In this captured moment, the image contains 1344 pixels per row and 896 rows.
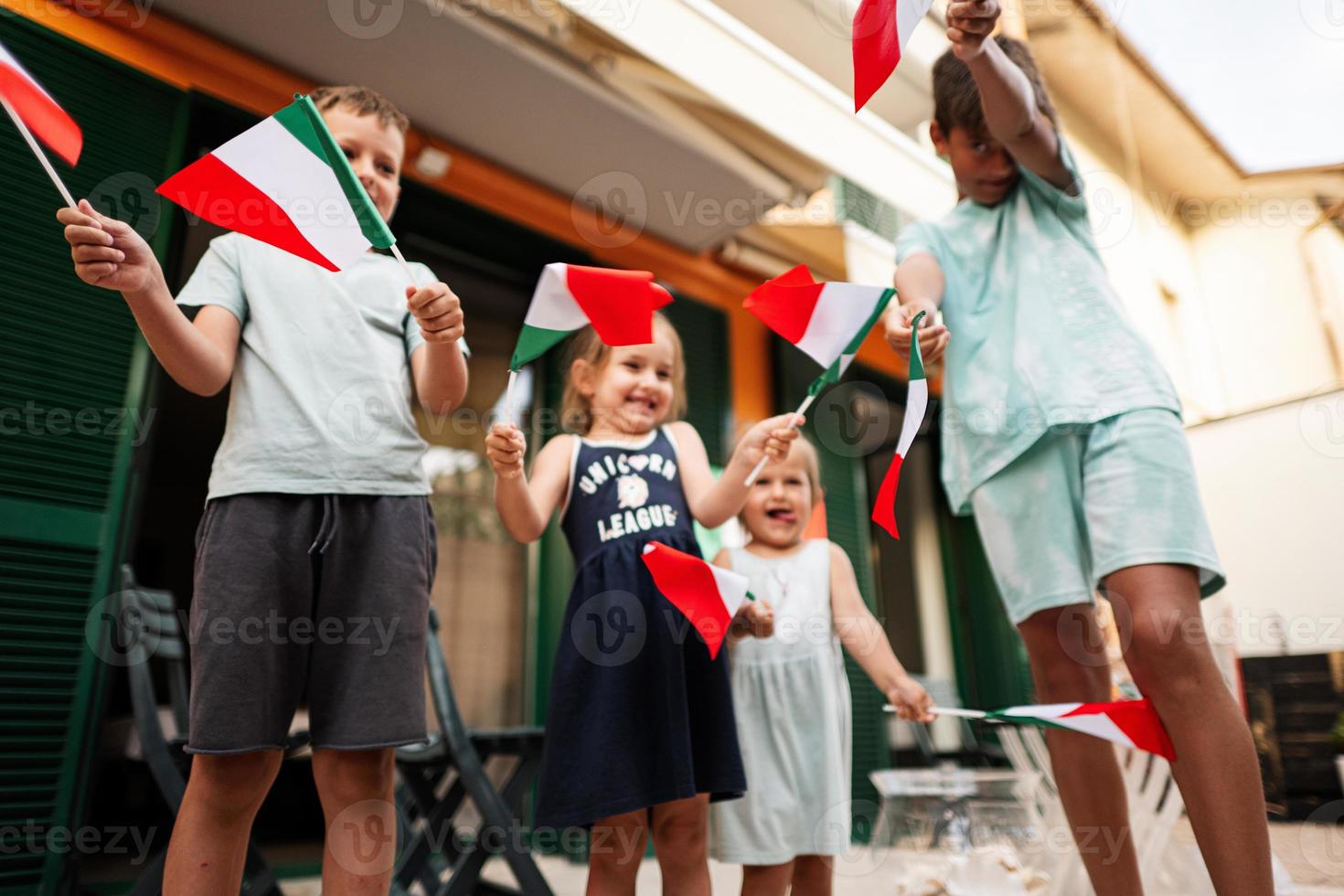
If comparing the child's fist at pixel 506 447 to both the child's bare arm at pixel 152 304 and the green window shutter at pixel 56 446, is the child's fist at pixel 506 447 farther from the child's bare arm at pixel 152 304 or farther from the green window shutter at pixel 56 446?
the green window shutter at pixel 56 446

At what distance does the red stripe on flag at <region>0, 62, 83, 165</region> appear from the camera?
37.6 inches

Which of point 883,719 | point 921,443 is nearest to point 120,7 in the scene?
point 883,719

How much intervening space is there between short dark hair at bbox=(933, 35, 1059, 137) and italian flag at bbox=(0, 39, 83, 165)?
4.27 feet

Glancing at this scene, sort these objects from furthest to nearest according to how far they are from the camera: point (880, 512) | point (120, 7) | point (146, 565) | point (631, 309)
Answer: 1. point (146, 565)
2. point (120, 7)
3. point (631, 309)
4. point (880, 512)

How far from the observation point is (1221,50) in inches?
130

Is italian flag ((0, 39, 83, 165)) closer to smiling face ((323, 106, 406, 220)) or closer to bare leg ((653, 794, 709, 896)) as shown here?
smiling face ((323, 106, 406, 220))

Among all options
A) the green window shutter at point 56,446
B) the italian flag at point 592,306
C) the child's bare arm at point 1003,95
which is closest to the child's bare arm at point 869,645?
the italian flag at point 592,306

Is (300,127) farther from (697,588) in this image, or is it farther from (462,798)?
(462,798)

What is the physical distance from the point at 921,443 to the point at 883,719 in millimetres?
2421

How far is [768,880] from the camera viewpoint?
158 cm

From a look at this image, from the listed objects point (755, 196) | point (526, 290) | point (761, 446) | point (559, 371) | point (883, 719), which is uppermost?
point (755, 196)

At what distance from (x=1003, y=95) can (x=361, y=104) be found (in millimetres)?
1041

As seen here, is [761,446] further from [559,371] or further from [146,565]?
[146,565]

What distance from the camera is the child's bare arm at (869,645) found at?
1.57 metres
